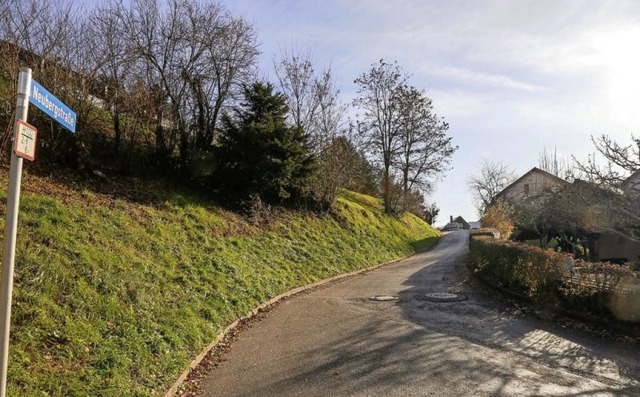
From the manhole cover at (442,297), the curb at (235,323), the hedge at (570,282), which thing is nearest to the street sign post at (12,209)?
the curb at (235,323)

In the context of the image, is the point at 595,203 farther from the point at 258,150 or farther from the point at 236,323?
the point at 258,150

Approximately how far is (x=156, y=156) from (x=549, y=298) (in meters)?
13.7

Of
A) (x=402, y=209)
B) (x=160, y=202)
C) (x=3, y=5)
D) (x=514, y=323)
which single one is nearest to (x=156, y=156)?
(x=160, y=202)

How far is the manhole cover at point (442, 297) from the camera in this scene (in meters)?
12.9

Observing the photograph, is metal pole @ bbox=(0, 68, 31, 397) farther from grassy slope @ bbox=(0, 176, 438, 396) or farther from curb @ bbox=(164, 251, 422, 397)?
curb @ bbox=(164, 251, 422, 397)

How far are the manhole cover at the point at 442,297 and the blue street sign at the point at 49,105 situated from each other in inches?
419

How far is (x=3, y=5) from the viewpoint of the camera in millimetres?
12172

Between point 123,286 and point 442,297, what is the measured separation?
865cm

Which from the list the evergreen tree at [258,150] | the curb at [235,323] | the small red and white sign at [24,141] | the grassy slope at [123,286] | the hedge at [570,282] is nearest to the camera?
the small red and white sign at [24,141]

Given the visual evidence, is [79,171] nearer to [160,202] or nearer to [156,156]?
[160,202]

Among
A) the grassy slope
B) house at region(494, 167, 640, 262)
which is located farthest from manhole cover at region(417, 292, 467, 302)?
the grassy slope

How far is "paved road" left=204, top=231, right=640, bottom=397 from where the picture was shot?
6.08 metres

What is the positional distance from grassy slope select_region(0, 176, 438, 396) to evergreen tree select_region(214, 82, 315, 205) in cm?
276

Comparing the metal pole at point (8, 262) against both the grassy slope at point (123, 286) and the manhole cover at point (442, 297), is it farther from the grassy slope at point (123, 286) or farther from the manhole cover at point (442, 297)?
the manhole cover at point (442, 297)
